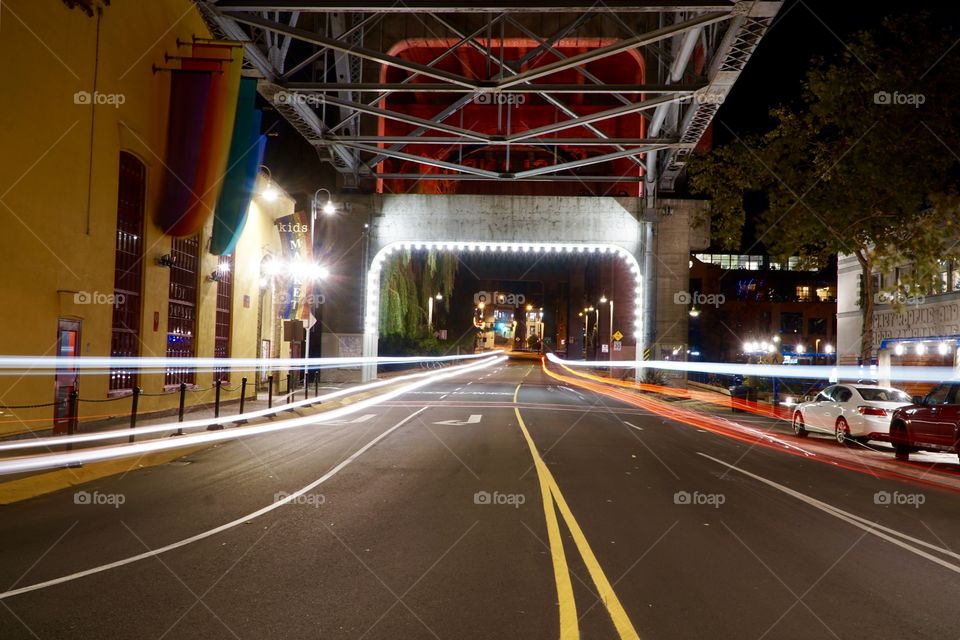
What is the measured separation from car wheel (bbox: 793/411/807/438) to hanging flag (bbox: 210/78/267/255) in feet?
58.0

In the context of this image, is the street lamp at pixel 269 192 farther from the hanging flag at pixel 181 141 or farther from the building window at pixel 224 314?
the hanging flag at pixel 181 141

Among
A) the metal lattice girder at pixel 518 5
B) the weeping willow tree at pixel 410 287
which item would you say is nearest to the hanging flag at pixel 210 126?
the metal lattice girder at pixel 518 5

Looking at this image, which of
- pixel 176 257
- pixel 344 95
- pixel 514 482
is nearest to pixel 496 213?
pixel 344 95

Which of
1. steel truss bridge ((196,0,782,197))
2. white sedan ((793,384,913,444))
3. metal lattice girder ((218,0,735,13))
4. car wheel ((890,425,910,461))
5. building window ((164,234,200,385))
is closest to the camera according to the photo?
car wheel ((890,425,910,461))

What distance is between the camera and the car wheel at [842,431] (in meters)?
18.5

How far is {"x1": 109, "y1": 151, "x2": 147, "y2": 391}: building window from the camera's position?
60.7ft

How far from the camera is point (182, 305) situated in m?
22.5

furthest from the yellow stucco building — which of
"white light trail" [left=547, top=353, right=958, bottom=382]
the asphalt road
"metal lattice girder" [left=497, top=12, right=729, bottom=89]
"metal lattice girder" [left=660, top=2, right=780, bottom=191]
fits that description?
"white light trail" [left=547, top=353, right=958, bottom=382]

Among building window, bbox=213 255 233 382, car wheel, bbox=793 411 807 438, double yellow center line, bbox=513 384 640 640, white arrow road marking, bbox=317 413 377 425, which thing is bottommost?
white arrow road marking, bbox=317 413 377 425

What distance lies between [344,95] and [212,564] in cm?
2726

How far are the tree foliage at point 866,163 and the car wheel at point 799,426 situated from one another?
15.1ft

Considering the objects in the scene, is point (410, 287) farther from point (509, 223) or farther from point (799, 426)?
point (799, 426)

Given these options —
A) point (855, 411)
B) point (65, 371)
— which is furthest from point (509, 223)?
point (65, 371)

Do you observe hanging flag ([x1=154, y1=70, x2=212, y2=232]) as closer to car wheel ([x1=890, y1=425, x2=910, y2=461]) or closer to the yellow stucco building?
the yellow stucco building
